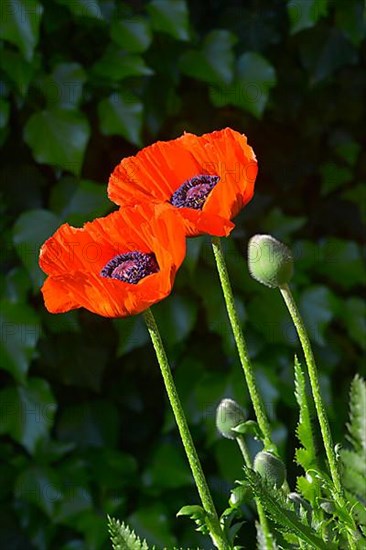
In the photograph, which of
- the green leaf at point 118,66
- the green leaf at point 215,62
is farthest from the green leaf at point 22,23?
the green leaf at point 215,62

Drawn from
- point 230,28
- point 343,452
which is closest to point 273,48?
point 230,28

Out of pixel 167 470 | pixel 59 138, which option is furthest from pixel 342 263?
pixel 59 138

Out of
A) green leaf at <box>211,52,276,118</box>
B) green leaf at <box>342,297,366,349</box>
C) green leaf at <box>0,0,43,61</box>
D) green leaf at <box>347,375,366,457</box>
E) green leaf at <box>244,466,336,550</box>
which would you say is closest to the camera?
green leaf at <box>244,466,336,550</box>

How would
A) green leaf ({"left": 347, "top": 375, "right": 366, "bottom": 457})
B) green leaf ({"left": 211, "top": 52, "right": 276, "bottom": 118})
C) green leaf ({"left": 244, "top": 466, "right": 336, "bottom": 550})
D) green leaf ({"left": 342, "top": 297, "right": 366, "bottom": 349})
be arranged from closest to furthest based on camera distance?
green leaf ({"left": 244, "top": 466, "right": 336, "bottom": 550}) → green leaf ({"left": 347, "top": 375, "right": 366, "bottom": 457}) → green leaf ({"left": 211, "top": 52, "right": 276, "bottom": 118}) → green leaf ({"left": 342, "top": 297, "right": 366, "bottom": 349})

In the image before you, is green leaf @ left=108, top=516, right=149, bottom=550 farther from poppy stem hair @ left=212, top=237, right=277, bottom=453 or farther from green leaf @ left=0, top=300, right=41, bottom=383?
green leaf @ left=0, top=300, right=41, bottom=383

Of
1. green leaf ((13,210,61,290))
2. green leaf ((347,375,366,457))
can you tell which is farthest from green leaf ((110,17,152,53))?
green leaf ((347,375,366,457))
